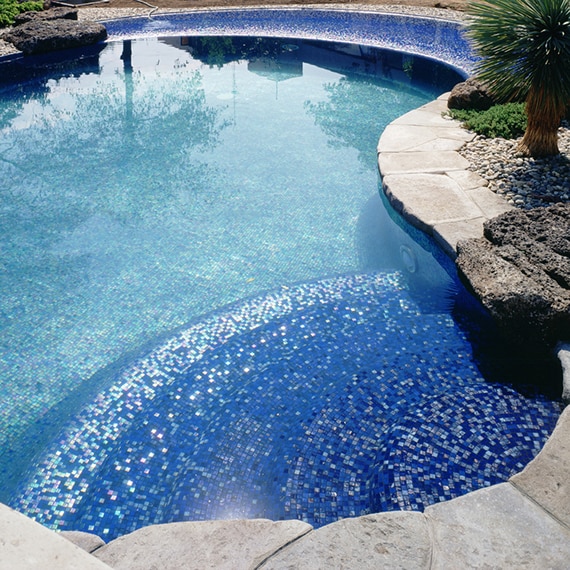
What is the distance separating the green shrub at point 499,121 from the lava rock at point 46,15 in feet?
32.8

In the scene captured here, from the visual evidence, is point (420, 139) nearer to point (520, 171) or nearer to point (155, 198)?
point (520, 171)

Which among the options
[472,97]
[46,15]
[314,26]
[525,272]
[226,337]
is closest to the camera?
[525,272]

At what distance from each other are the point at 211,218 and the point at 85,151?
285 centimetres

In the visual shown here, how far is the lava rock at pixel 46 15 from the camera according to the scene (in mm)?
14234

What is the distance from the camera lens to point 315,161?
8.60 meters

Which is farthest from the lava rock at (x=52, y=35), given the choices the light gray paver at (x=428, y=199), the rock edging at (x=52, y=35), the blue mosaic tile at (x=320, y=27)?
the light gray paver at (x=428, y=199)

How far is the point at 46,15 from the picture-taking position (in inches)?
562

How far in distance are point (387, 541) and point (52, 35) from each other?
12.8 m

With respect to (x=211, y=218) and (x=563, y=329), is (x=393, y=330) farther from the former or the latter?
(x=211, y=218)

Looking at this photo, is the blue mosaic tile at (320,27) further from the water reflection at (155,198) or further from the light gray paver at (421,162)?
the light gray paver at (421,162)

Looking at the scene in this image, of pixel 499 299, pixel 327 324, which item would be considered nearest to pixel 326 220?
pixel 327 324

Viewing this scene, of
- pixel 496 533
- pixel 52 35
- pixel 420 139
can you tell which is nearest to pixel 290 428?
pixel 496 533

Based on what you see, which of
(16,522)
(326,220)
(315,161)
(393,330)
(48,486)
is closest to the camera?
(16,522)

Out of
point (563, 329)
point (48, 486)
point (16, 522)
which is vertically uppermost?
point (16, 522)
